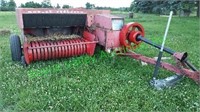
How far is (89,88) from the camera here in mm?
5500

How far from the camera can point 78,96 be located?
507 cm

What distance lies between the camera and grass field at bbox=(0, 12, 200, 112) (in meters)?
4.80

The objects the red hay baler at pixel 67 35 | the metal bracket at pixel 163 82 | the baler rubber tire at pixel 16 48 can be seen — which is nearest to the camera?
the metal bracket at pixel 163 82

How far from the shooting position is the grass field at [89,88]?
4.80 m

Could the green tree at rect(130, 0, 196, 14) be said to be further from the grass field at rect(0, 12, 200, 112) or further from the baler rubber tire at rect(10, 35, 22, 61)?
the baler rubber tire at rect(10, 35, 22, 61)

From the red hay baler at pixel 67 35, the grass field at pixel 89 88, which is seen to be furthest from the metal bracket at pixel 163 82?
the red hay baler at pixel 67 35

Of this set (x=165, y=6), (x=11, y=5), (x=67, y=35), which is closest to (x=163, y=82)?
(x=67, y=35)

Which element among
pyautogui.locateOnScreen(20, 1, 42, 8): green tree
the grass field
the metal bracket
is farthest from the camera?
pyautogui.locateOnScreen(20, 1, 42, 8): green tree

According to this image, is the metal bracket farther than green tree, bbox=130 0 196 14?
No

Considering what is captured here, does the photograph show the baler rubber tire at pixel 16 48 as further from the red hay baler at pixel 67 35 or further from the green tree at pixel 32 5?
the green tree at pixel 32 5

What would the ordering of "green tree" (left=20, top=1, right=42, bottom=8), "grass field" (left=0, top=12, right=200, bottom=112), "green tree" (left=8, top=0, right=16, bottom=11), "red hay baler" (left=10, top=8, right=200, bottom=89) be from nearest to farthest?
1. "grass field" (left=0, top=12, right=200, bottom=112)
2. "red hay baler" (left=10, top=8, right=200, bottom=89)
3. "green tree" (left=20, top=1, right=42, bottom=8)
4. "green tree" (left=8, top=0, right=16, bottom=11)

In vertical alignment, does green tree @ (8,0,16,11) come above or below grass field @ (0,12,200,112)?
above

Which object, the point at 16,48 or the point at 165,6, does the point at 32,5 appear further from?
the point at 165,6

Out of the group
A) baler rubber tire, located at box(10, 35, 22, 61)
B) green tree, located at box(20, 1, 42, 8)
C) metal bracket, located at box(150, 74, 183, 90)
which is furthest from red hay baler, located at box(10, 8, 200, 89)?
green tree, located at box(20, 1, 42, 8)
